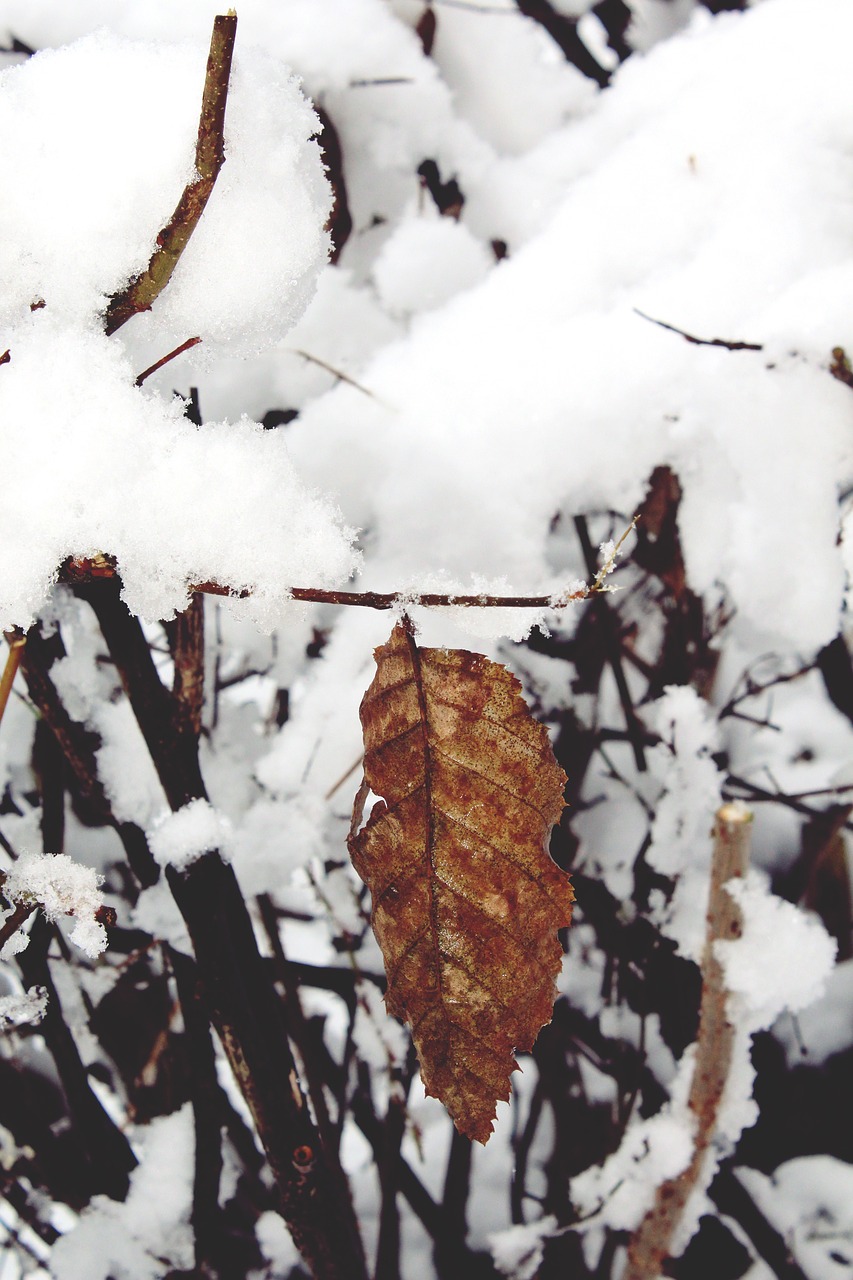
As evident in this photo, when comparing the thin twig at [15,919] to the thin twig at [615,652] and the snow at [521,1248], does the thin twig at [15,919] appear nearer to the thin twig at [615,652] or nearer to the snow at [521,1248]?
the thin twig at [615,652]

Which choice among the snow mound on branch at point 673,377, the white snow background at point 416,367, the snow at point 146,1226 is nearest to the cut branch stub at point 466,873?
the white snow background at point 416,367

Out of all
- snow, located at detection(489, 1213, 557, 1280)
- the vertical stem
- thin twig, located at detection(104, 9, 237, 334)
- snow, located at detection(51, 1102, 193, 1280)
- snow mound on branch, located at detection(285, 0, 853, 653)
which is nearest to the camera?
thin twig, located at detection(104, 9, 237, 334)

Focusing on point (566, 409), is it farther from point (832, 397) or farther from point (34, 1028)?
point (34, 1028)

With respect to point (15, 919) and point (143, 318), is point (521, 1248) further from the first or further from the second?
point (143, 318)

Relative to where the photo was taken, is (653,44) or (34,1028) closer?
(34,1028)

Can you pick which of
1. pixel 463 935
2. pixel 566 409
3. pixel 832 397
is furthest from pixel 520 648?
pixel 463 935

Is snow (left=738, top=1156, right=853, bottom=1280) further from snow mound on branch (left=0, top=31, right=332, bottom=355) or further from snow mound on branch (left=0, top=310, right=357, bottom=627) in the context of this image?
snow mound on branch (left=0, top=31, right=332, bottom=355)

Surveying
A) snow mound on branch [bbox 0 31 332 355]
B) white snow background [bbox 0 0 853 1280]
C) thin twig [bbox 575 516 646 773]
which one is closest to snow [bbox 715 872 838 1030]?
white snow background [bbox 0 0 853 1280]

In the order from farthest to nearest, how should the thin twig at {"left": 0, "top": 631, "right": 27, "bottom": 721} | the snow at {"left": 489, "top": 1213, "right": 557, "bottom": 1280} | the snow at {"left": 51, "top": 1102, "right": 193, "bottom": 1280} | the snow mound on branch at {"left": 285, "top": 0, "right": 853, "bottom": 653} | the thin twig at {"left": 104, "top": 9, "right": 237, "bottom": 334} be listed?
the snow at {"left": 489, "top": 1213, "right": 557, "bottom": 1280} < the snow at {"left": 51, "top": 1102, "right": 193, "bottom": 1280} < the snow mound on branch at {"left": 285, "top": 0, "right": 853, "bottom": 653} < the thin twig at {"left": 0, "top": 631, "right": 27, "bottom": 721} < the thin twig at {"left": 104, "top": 9, "right": 237, "bottom": 334}
